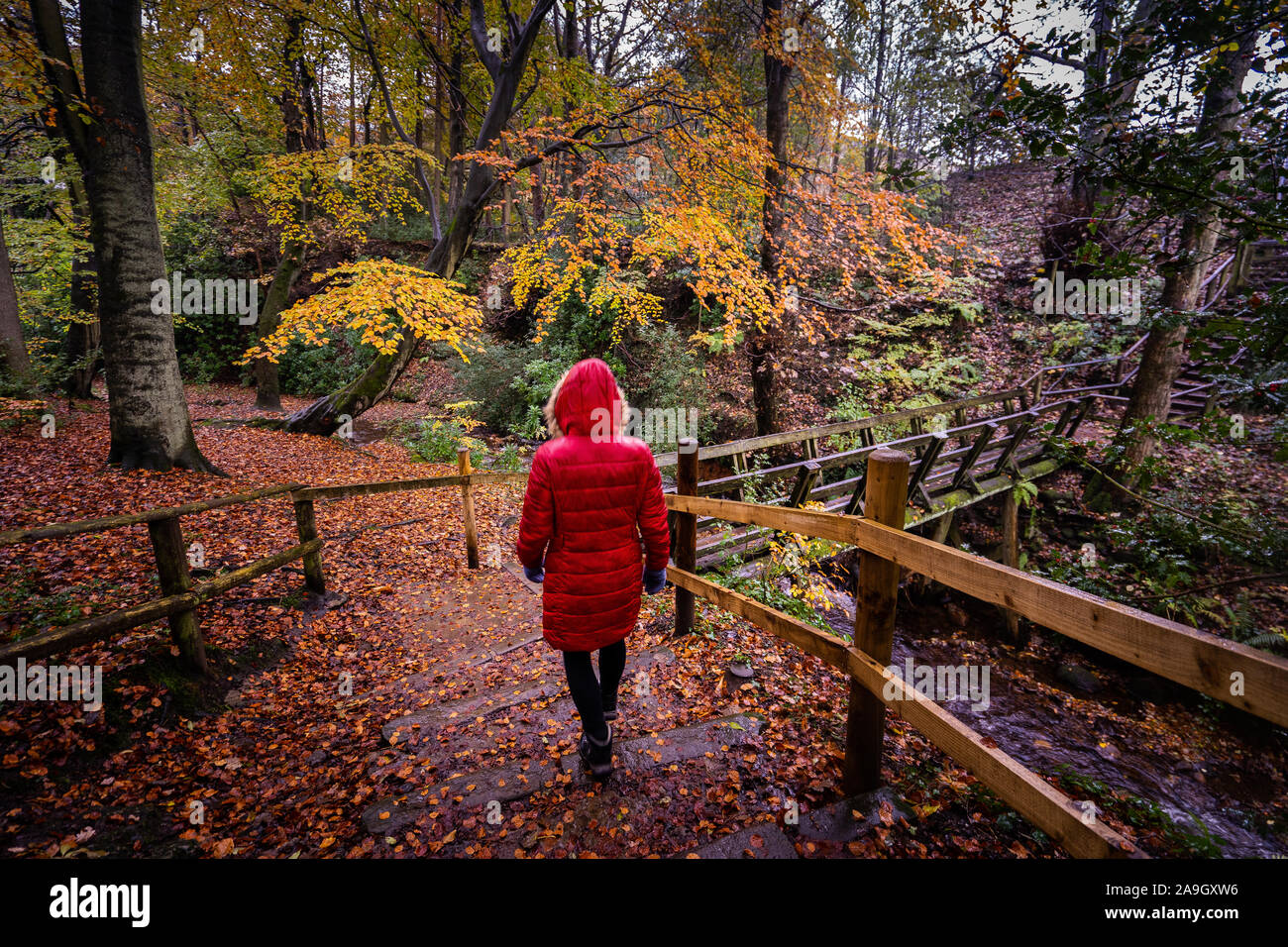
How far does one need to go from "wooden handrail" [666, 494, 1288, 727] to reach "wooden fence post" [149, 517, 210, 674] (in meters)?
4.48

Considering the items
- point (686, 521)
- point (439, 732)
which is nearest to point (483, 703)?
point (439, 732)

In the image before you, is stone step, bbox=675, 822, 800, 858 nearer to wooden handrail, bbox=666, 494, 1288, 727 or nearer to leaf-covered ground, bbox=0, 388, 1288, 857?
leaf-covered ground, bbox=0, 388, 1288, 857

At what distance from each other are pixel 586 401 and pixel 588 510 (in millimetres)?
574

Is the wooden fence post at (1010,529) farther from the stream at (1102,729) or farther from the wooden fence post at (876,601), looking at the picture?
the wooden fence post at (876,601)

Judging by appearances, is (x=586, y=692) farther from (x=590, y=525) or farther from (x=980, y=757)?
(x=980, y=757)

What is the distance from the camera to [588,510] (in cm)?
253

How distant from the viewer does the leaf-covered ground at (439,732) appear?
246cm

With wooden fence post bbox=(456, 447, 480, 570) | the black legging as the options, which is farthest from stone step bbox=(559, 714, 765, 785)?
wooden fence post bbox=(456, 447, 480, 570)

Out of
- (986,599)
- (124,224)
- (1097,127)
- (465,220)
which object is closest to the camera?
(986,599)

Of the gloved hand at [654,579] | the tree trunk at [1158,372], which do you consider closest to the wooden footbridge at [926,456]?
the tree trunk at [1158,372]

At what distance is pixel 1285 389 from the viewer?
13.6 feet
